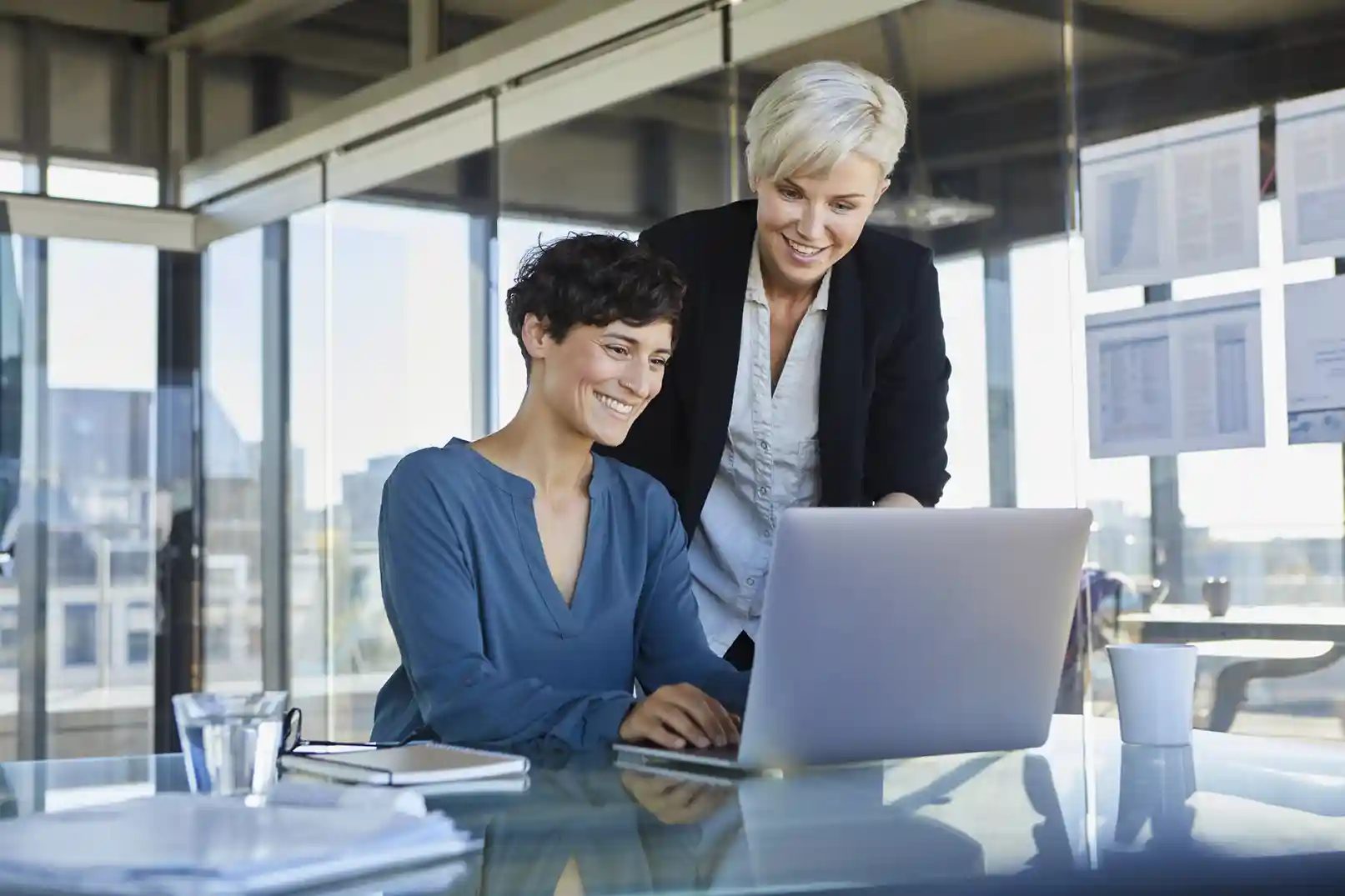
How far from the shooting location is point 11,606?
6152 millimetres

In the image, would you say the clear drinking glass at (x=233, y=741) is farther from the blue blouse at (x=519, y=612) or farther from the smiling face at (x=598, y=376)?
the smiling face at (x=598, y=376)

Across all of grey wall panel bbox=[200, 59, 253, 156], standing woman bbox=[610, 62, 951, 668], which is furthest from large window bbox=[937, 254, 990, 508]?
grey wall panel bbox=[200, 59, 253, 156]

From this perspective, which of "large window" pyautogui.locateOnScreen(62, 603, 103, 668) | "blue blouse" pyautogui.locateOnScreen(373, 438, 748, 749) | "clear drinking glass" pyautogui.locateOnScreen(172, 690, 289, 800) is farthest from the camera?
"large window" pyautogui.locateOnScreen(62, 603, 103, 668)

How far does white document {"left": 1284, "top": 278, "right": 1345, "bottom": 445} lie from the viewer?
9.66ft

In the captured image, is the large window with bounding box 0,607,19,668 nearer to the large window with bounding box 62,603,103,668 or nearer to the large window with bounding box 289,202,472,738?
the large window with bounding box 62,603,103,668

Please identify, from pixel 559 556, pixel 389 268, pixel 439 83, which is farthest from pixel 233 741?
pixel 389 268

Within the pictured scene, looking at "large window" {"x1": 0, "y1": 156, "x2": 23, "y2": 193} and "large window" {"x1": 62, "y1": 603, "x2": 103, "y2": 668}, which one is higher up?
"large window" {"x1": 0, "y1": 156, "x2": 23, "y2": 193}

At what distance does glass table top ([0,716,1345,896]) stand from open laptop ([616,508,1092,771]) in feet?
0.10

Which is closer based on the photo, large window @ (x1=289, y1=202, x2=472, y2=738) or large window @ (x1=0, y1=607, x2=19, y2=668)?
large window @ (x1=289, y1=202, x2=472, y2=738)

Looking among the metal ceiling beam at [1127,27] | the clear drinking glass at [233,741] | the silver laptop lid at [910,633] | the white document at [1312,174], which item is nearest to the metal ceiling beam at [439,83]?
the metal ceiling beam at [1127,27]

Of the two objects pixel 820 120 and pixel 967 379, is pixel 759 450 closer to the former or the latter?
pixel 820 120

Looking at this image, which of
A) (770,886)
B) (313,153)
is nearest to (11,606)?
(313,153)

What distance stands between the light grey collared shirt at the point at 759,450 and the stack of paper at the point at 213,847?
1.12m

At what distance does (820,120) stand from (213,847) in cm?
131
